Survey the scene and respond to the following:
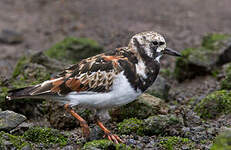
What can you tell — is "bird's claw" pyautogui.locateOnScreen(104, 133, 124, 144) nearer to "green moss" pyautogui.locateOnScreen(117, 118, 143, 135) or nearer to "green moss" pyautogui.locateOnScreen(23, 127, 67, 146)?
"green moss" pyautogui.locateOnScreen(117, 118, 143, 135)

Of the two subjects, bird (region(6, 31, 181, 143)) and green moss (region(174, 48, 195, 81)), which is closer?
bird (region(6, 31, 181, 143))

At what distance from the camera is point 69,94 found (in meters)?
6.10

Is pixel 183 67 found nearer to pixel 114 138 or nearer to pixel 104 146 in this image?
pixel 114 138

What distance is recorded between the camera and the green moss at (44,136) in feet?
20.5

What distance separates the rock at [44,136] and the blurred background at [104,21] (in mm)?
5831

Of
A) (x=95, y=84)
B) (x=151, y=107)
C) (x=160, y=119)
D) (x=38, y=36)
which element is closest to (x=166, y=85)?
(x=151, y=107)

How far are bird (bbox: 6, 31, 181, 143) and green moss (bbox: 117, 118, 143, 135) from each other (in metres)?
0.41

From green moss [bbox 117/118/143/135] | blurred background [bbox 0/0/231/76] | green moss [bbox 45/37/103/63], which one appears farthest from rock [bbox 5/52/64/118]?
blurred background [bbox 0/0/231/76]

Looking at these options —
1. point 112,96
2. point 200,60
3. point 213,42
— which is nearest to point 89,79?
point 112,96

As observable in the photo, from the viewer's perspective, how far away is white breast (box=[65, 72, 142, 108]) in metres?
5.82

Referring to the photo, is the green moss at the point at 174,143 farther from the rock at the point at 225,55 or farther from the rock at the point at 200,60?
the rock at the point at 225,55

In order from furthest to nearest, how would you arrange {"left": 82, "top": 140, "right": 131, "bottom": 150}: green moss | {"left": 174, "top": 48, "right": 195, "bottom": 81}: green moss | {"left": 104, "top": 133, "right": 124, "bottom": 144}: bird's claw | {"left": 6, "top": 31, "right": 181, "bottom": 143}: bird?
{"left": 174, "top": 48, "right": 195, "bottom": 81}: green moss → {"left": 104, "top": 133, "right": 124, "bottom": 144}: bird's claw → {"left": 6, "top": 31, "right": 181, "bottom": 143}: bird → {"left": 82, "top": 140, "right": 131, "bottom": 150}: green moss

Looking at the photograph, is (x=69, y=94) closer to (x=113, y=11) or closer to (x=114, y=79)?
(x=114, y=79)

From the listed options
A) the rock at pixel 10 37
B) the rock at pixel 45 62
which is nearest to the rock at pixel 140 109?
the rock at pixel 45 62
